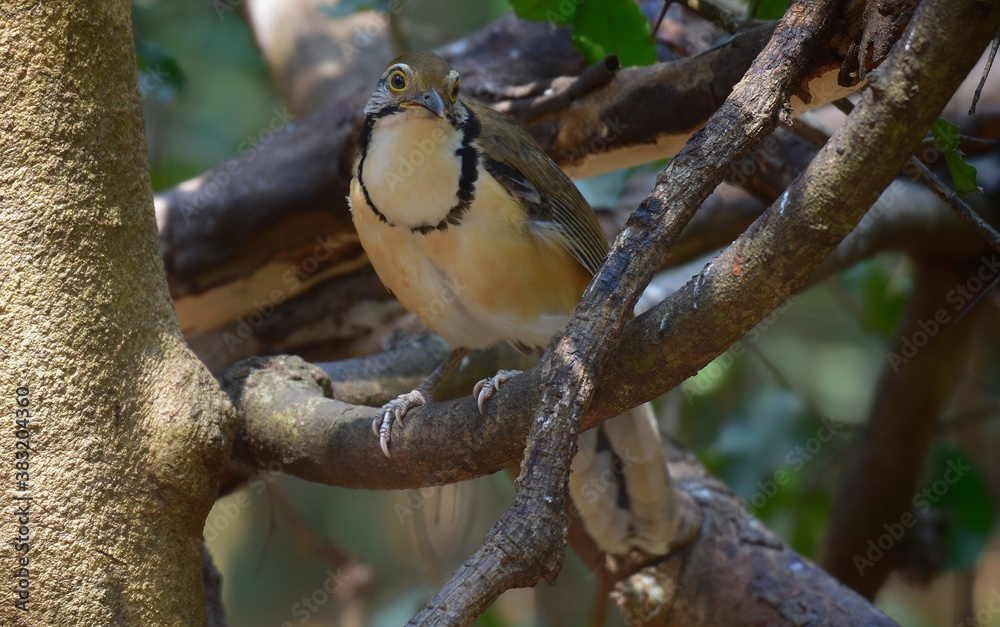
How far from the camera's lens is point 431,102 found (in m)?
2.83

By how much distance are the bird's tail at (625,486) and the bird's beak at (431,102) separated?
1251 millimetres

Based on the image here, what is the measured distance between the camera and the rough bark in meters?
1.99

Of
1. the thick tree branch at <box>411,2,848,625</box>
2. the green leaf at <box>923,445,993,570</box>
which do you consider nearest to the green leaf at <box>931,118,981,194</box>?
the thick tree branch at <box>411,2,848,625</box>

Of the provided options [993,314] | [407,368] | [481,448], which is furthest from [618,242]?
[993,314]

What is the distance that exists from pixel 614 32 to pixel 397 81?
738mm

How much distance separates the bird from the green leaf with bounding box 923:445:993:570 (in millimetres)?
2941

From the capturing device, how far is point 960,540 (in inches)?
191

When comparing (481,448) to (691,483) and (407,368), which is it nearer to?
(407,368)

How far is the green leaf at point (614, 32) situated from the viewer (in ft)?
9.81

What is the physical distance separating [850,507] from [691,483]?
1.59m

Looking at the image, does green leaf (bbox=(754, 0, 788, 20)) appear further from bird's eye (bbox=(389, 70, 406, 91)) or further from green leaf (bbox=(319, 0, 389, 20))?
green leaf (bbox=(319, 0, 389, 20))

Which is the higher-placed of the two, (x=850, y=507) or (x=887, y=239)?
(x=887, y=239)

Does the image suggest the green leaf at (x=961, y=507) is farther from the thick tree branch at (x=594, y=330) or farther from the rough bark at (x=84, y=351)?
the rough bark at (x=84, y=351)

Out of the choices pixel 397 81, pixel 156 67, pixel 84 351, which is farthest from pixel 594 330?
pixel 156 67
